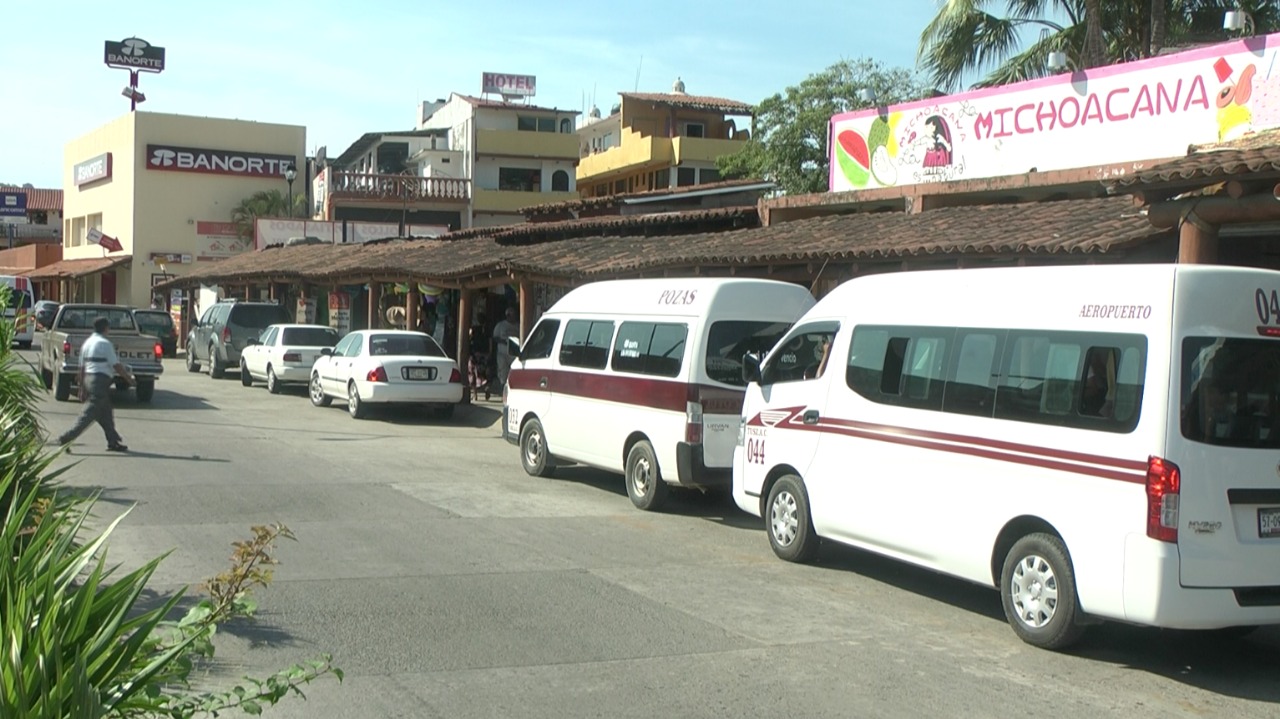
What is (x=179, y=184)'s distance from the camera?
6247 cm

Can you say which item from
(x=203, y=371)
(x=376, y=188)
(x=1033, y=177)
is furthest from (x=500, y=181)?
(x=1033, y=177)

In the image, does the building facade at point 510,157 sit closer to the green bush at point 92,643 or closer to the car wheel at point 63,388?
the car wheel at point 63,388

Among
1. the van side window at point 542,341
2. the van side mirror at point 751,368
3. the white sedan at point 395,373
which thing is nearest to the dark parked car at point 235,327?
the white sedan at point 395,373

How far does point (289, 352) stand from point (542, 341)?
12980mm

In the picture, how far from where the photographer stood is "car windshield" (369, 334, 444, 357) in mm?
22047

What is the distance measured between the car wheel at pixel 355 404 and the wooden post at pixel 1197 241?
1494 cm

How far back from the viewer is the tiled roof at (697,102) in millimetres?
Result: 58500

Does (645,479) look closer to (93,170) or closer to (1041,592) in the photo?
(1041,592)

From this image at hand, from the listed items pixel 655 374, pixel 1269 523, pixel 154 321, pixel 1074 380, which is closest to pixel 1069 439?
pixel 1074 380

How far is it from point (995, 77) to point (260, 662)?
84.2 feet

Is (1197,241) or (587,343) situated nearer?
(1197,241)

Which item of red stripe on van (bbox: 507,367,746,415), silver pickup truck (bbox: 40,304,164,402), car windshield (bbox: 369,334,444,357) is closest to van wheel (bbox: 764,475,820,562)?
red stripe on van (bbox: 507,367,746,415)

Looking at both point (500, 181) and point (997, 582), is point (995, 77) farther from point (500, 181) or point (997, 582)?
point (500, 181)

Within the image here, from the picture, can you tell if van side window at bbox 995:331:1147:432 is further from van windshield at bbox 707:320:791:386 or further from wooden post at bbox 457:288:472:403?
wooden post at bbox 457:288:472:403
